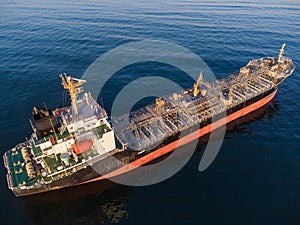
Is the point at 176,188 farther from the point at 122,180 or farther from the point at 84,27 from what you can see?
the point at 84,27

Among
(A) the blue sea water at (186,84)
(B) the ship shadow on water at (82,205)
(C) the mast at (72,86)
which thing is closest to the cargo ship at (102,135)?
(C) the mast at (72,86)

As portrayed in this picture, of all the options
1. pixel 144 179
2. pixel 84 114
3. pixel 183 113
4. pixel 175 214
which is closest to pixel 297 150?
pixel 183 113

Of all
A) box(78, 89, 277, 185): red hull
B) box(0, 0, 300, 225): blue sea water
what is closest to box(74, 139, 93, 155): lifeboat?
box(78, 89, 277, 185): red hull

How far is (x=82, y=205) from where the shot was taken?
30531mm

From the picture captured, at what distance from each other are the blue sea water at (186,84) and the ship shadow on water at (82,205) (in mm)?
143

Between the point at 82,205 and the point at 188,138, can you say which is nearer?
the point at 82,205

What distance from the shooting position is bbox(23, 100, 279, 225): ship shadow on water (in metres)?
28.9

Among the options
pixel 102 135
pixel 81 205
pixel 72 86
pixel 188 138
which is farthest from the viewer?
pixel 188 138

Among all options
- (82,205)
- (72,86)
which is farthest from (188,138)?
(72,86)

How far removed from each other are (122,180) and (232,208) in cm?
1679

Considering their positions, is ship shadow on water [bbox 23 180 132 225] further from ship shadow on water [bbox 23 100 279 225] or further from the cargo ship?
the cargo ship

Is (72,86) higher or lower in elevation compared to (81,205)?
higher

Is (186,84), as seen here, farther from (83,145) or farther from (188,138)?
(83,145)

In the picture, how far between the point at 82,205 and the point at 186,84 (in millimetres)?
37449
